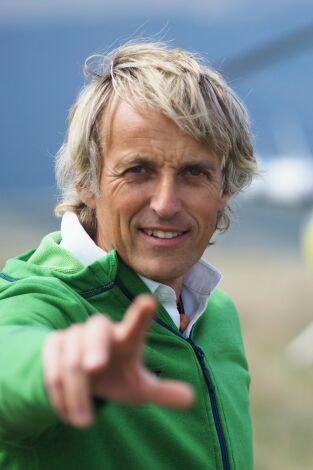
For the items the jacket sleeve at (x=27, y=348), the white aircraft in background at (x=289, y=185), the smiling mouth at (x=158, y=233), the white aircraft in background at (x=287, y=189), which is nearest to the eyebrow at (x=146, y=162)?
the smiling mouth at (x=158, y=233)

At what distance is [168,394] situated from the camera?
1234mm

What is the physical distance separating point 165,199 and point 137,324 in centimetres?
72

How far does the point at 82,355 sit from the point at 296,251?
492 inches

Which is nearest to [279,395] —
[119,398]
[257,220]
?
[119,398]

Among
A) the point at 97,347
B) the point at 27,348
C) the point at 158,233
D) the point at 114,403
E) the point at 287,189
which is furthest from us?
the point at 287,189

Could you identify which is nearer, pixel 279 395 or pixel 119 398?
pixel 119 398

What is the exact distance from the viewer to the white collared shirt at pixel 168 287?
6.53 feet

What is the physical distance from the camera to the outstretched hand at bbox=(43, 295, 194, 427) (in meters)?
1.21

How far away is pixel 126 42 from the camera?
90.0 inches

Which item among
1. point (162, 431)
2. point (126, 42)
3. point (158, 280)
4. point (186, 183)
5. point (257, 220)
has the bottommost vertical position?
point (257, 220)

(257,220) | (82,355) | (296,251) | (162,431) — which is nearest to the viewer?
(82,355)

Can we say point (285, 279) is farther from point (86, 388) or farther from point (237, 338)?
point (86, 388)

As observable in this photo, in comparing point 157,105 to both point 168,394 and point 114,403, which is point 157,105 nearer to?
point 114,403

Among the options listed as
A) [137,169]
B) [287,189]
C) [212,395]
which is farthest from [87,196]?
[287,189]
